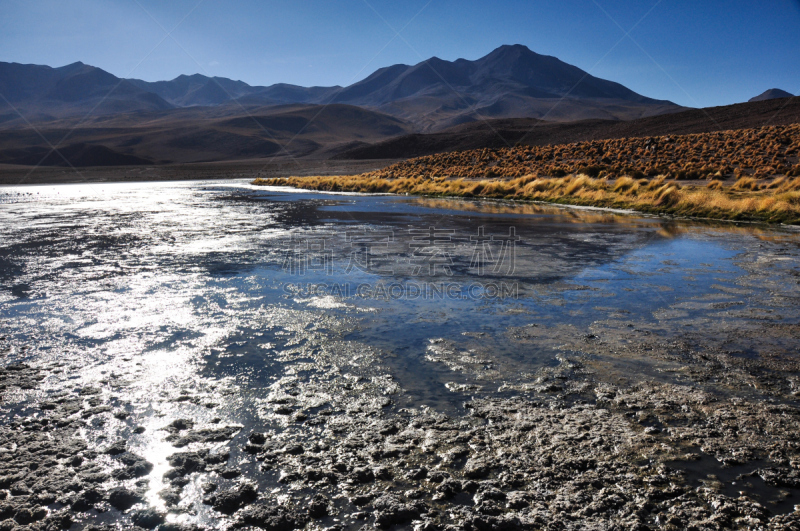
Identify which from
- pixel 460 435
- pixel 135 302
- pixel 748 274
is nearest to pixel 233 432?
pixel 460 435

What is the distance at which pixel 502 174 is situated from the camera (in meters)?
33.7

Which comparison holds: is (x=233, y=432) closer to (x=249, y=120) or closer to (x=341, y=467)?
(x=341, y=467)

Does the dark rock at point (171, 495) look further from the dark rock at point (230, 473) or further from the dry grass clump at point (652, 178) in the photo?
the dry grass clump at point (652, 178)

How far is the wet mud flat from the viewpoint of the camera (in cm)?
272

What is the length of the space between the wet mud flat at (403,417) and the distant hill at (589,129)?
4750 centimetres

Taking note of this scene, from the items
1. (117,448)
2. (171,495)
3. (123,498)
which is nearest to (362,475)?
(171,495)

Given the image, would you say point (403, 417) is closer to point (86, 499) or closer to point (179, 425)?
point (179, 425)

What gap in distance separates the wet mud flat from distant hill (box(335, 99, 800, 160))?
156 ft

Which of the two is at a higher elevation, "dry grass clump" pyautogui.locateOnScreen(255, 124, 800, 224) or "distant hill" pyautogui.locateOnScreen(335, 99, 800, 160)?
"distant hill" pyautogui.locateOnScreen(335, 99, 800, 160)

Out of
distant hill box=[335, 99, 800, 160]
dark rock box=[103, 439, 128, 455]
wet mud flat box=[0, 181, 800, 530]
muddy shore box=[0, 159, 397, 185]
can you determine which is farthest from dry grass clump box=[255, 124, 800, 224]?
muddy shore box=[0, 159, 397, 185]

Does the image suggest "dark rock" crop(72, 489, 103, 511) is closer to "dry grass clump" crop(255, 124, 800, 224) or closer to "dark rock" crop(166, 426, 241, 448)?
"dark rock" crop(166, 426, 241, 448)

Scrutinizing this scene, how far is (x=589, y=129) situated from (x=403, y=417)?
70.7 metres

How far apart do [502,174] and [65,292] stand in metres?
29.6

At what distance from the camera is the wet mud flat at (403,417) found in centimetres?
272
